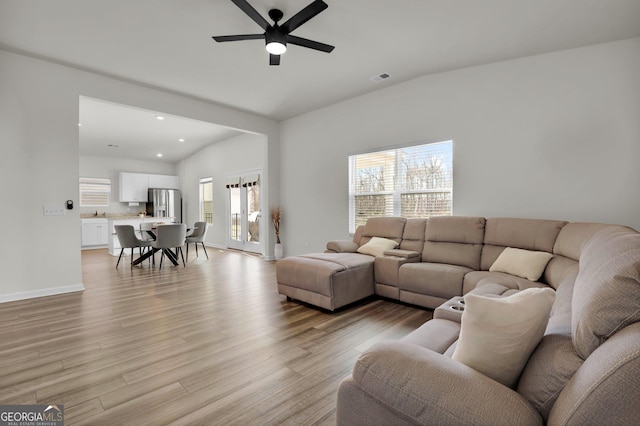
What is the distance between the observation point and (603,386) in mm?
713

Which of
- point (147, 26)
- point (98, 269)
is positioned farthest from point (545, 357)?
point (98, 269)

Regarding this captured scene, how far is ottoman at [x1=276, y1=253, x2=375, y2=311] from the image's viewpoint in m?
3.24

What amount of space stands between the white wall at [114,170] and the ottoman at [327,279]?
7.99 metres

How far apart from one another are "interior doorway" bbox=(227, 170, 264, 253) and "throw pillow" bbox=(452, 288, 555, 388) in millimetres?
6517

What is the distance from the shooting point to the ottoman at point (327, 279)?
10.6 ft

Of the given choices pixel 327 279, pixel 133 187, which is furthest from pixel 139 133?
pixel 327 279

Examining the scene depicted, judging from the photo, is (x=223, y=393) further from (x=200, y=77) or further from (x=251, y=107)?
(x=251, y=107)

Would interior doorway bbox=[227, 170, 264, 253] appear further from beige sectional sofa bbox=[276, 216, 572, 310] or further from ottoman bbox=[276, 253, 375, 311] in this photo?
beige sectional sofa bbox=[276, 216, 572, 310]

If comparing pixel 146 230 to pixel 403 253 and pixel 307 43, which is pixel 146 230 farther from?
pixel 403 253

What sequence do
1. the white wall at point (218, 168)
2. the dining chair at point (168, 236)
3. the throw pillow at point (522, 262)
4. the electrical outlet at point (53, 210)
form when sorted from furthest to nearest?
the white wall at point (218, 168), the dining chair at point (168, 236), the electrical outlet at point (53, 210), the throw pillow at point (522, 262)

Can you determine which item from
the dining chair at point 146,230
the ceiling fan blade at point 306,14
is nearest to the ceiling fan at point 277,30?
the ceiling fan blade at point 306,14

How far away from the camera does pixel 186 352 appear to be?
2.40m

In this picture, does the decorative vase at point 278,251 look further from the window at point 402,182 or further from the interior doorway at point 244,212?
the window at point 402,182

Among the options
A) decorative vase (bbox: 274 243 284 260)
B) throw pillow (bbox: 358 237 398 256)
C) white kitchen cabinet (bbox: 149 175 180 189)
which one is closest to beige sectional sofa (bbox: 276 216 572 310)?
throw pillow (bbox: 358 237 398 256)
